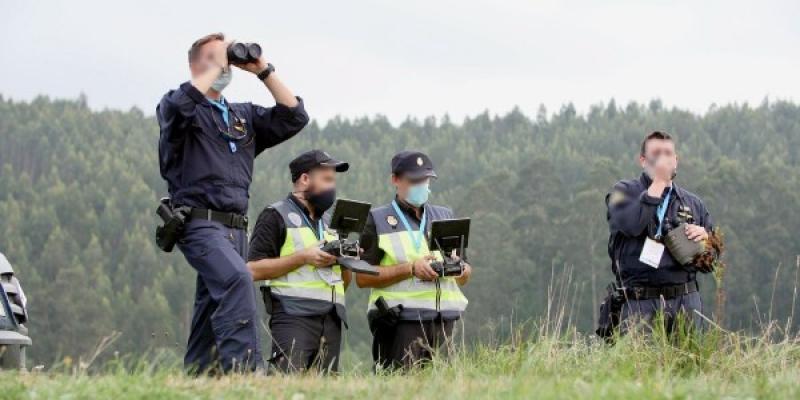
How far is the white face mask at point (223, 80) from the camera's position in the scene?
8.65 meters

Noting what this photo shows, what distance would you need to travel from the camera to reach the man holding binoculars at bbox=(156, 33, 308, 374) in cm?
830

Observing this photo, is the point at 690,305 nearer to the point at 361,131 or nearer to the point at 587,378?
the point at 587,378

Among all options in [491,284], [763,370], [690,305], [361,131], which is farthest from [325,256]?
[361,131]

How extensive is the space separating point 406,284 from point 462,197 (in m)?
100

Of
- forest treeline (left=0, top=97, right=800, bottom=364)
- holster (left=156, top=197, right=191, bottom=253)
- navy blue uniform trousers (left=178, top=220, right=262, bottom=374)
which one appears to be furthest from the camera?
forest treeline (left=0, top=97, right=800, bottom=364)

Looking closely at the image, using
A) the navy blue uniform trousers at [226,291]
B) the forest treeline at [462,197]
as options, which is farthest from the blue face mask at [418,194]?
the forest treeline at [462,197]

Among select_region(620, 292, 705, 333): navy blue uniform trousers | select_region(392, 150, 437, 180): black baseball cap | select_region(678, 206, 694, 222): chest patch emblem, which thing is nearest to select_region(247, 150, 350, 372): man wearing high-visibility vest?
select_region(392, 150, 437, 180): black baseball cap

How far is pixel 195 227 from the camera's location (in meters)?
8.46

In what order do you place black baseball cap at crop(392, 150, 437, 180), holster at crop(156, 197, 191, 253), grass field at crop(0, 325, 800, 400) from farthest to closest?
1. black baseball cap at crop(392, 150, 437, 180)
2. holster at crop(156, 197, 191, 253)
3. grass field at crop(0, 325, 800, 400)

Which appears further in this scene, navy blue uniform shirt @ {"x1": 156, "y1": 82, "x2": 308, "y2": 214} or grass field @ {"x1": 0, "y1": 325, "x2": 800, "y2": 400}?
navy blue uniform shirt @ {"x1": 156, "y1": 82, "x2": 308, "y2": 214}

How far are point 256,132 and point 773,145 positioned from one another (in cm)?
13991

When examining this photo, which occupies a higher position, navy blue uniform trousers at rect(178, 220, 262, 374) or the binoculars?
the binoculars

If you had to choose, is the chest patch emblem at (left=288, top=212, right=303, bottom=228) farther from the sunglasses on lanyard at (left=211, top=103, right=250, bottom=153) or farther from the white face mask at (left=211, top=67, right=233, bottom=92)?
the white face mask at (left=211, top=67, right=233, bottom=92)

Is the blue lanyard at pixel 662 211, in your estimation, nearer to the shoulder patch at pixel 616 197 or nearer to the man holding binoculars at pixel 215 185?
the shoulder patch at pixel 616 197
